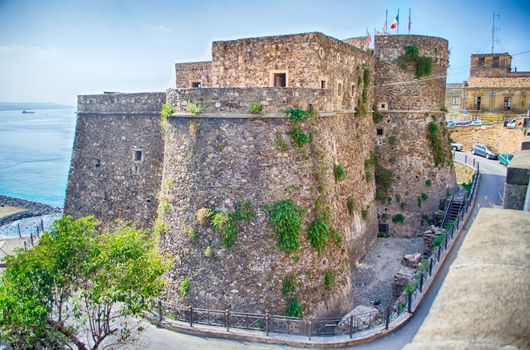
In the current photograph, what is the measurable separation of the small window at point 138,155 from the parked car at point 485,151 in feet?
91.9

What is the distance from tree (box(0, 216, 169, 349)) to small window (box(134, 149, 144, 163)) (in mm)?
6054

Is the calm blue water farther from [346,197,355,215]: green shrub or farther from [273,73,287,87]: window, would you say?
[346,197,355,215]: green shrub

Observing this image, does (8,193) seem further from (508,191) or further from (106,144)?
(508,191)

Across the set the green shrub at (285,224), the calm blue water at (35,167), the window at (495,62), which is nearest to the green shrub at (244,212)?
the green shrub at (285,224)

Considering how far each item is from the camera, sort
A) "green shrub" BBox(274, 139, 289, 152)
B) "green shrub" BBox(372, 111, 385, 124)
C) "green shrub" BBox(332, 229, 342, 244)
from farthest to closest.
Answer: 1. "green shrub" BBox(372, 111, 385, 124)
2. "green shrub" BBox(332, 229, 342, 244)
3. "green shrub" BBox(274, 139, 289, 152)

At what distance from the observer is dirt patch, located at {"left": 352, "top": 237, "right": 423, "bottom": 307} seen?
17.2 meters

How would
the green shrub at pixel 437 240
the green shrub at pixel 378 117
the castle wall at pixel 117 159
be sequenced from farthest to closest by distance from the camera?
the green shrub at pixel 378 117
the green shrub at pixel 437 240
the castle wall at pixel 117 159

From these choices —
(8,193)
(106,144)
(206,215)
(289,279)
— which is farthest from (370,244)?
(8,193)

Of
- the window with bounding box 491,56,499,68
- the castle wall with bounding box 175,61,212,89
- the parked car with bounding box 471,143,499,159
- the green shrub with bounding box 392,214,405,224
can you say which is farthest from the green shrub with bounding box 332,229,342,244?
the window with bounding box 491,56,499,68

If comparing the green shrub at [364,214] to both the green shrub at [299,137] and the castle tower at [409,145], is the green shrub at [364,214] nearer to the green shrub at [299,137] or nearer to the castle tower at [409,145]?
the castle tower at [409,145]

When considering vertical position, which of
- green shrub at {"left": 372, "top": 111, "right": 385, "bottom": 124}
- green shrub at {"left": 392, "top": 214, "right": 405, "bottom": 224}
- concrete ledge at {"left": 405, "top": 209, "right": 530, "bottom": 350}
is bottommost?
green shrub at {"left": 392, "top": 214, "right": 405, "bottom": 224}

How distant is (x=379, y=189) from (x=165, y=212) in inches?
536

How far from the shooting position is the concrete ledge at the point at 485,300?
1.59 m

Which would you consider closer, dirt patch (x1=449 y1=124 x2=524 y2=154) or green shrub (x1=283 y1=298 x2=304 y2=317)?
green shrub (x1=283 y1=298 x2=304 y2=317)
